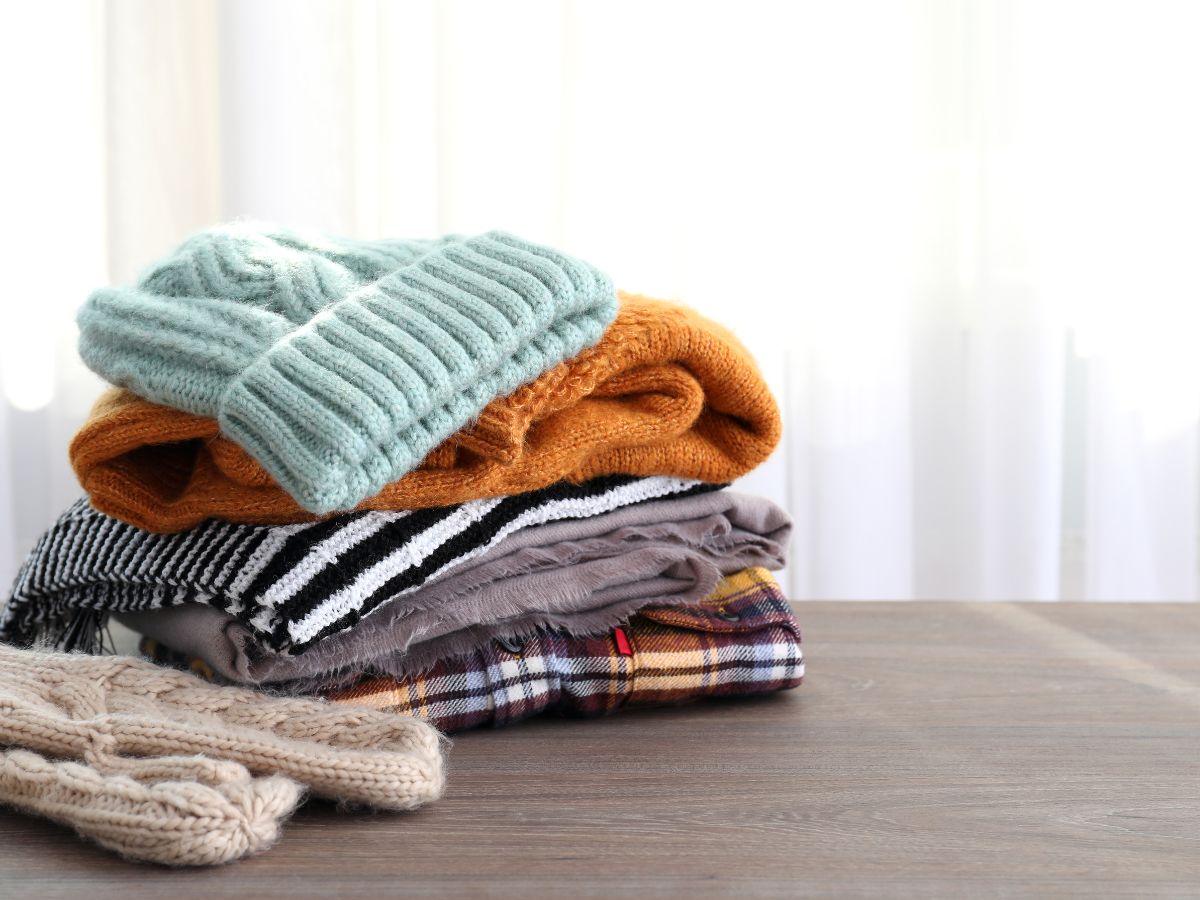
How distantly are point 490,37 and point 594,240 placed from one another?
0.71 feet

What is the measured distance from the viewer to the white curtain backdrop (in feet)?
3.72

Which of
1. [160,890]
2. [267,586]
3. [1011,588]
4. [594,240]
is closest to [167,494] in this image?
[267,586]

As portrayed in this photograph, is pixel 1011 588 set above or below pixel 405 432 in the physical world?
below

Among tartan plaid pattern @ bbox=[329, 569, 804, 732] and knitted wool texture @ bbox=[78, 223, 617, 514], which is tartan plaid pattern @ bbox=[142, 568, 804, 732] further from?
knitted wool texture @ bbox=[78, 223, 617, 514]

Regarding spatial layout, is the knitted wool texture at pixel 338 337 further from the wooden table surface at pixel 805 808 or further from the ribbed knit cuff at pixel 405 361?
the wooden table surface at pixel 805 808

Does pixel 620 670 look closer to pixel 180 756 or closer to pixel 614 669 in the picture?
pixel 614 669

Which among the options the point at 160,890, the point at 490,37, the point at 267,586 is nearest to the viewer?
the point at 160,890

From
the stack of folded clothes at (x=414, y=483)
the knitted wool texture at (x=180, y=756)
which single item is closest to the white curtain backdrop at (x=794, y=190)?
the stack of folded clothes at (x=414, y=483)

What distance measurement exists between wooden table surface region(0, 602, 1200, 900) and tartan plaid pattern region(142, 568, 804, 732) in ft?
0.04

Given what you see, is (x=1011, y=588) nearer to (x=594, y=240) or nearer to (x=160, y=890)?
(x=594, y=240)

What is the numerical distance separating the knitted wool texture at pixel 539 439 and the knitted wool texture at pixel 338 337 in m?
0.02

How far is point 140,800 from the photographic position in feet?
1.36

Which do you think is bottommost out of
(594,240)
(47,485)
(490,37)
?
(47,485)

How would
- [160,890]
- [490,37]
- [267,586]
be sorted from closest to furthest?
[160,890], [267,586], [490,37]
